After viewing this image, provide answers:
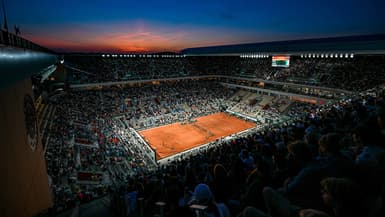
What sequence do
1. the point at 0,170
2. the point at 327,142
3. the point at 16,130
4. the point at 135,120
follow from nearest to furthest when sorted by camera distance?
1. the point at 327,142
2. the point at 0,170
3. the point at 16,130
4. the point at 135,120

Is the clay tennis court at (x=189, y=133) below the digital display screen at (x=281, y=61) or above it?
below

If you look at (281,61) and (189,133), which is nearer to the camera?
(189,133)

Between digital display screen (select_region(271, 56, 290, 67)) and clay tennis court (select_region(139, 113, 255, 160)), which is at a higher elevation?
digital display screen (select_region(271, 56, 290, 67))

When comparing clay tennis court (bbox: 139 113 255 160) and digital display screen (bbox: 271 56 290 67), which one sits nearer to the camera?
clay tennis court (bbox: 139 113 255 160)

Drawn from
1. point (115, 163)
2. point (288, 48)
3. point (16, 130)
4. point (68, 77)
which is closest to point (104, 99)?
point (68, 77)

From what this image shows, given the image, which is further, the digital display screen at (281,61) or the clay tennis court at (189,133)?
the digital display screen at (281,61)

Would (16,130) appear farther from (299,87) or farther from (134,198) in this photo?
(299,87)

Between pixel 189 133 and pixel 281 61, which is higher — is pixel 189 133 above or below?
below

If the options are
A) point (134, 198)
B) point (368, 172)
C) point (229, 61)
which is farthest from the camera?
point (229, 61)
